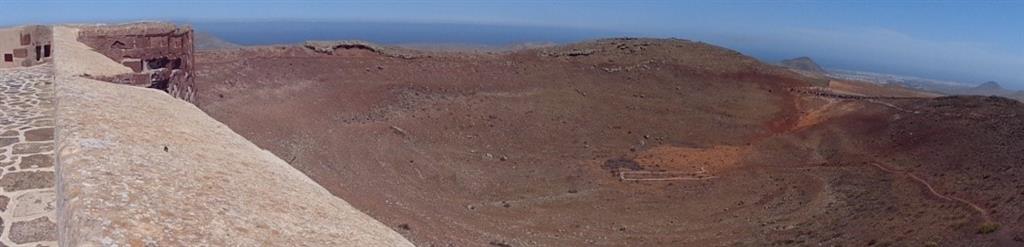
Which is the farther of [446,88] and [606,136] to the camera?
[446,88]

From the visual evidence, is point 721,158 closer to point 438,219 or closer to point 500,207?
point 500,207

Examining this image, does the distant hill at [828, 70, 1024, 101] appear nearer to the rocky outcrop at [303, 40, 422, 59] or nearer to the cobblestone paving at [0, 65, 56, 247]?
the rocky outcrop at [303, 40, 422, 59]

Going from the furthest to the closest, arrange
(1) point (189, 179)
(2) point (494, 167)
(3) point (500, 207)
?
(2) point (494, 167)
(3) point (500, 207)
(1) point (189, 179)

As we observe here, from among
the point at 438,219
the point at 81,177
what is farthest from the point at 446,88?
the point at 81,177

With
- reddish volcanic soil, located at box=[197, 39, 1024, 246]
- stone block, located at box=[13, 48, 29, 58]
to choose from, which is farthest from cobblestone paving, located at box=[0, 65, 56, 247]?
reddish volcanic soil, located at box=[197, 39, 1024, 246]

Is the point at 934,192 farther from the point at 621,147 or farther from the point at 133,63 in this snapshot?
the point at 133,63

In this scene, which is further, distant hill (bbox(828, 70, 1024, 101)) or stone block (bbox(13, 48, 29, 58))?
distant hill (bbox(828, 70, 1024, 101))
